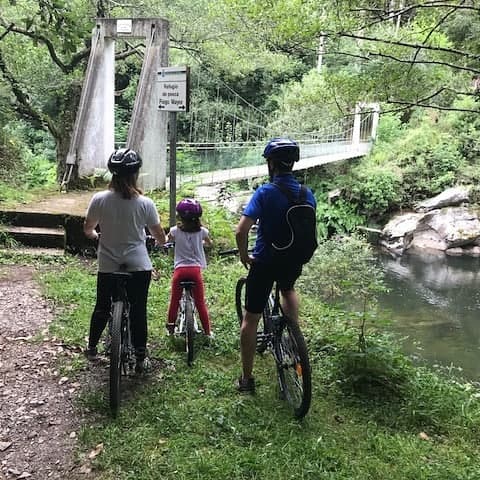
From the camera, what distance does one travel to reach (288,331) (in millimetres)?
2648

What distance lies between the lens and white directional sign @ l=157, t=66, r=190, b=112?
450 centimetres

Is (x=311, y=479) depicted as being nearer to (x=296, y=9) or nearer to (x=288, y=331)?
(x=288, y=331)

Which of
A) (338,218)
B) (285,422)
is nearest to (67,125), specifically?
(285,422)

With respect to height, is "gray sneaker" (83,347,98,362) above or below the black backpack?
below

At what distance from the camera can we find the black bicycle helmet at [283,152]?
98.8 inches

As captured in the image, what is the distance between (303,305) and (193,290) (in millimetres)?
1925

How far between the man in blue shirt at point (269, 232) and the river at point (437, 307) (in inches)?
199

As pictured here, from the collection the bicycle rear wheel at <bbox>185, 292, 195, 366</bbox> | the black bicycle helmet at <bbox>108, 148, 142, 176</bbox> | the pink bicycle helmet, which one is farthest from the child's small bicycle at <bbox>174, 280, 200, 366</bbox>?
the black bicycle helmet at <bbox>108, 148, 142, 176</bbox>

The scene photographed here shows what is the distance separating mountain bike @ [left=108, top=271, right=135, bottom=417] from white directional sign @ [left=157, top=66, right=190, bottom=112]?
7.27ft

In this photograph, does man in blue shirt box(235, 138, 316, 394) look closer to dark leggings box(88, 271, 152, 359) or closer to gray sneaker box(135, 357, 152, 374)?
dark leggings box(88, 271, 152, 359)

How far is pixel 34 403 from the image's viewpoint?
2.78 meters

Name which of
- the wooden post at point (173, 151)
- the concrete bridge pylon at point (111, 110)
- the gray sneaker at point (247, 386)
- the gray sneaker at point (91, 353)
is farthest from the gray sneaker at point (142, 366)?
the concrete bridge pylon at point (111, 110)

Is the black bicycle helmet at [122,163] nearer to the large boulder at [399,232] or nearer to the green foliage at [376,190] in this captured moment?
the large boulder at [399,232]

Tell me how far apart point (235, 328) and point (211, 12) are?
25.7ft
